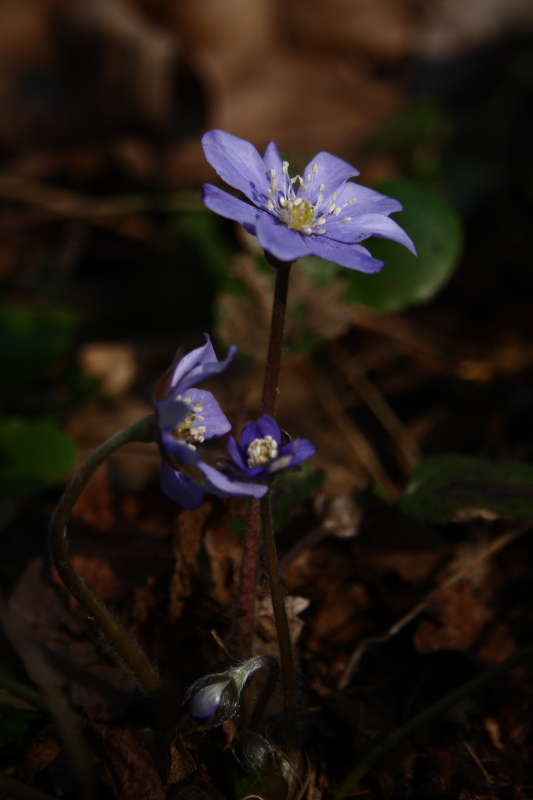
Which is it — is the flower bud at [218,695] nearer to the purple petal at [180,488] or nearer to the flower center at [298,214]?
the purple petal at [180,488]

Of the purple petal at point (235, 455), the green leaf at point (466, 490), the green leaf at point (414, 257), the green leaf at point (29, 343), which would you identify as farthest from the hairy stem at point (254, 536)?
the green leaf at point (29, 343)

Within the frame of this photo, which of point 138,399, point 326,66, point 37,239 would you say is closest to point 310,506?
point 138,399

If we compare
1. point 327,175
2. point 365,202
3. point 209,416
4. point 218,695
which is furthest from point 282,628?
point 327,175

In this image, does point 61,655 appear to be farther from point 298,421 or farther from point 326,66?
point 326,66


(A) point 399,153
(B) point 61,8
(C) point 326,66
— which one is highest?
(B) point 61,8

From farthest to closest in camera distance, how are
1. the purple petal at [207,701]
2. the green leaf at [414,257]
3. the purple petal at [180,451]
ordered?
the green leaf at [414,257] < the purple petal at [207,701] < the purple petal at [180,451]

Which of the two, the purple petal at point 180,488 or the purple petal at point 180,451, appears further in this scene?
the purple petal at point 180,488
